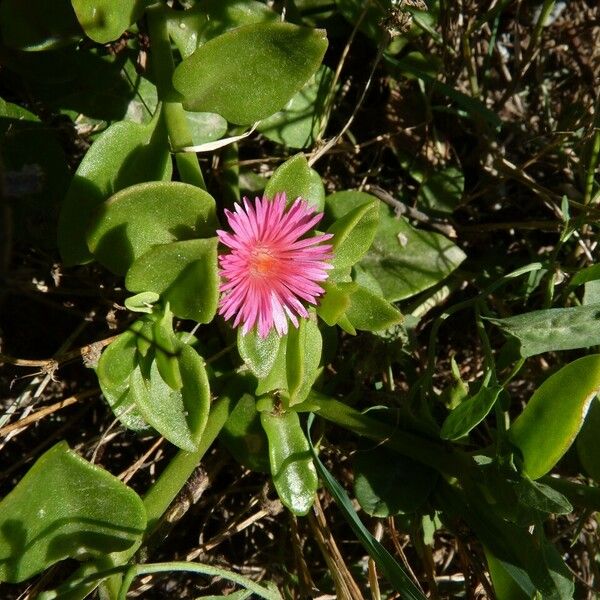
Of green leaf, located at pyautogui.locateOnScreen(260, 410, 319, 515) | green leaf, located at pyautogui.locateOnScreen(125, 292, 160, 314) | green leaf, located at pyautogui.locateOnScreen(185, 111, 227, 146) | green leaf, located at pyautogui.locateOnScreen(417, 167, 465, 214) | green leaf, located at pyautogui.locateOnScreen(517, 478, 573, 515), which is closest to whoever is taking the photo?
green leaf, located at pyautogui.locateOnScreen(517, 478, 573, 515)

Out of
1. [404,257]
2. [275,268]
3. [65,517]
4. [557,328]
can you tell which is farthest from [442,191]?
[65,517]

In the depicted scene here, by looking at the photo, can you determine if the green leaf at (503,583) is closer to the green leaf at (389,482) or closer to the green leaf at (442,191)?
the green leaf at (389,482)

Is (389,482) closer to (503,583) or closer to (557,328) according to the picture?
(503,583)

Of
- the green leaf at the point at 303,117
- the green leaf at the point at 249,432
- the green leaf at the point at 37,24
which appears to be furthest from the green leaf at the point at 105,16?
the green leaf at the point at 249,432

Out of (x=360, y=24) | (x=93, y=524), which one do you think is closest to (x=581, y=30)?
(x=360, y=24)

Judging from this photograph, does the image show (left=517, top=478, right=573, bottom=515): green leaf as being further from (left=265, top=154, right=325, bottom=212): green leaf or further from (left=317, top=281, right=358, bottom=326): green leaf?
(left=265, top=154, right=325, bottom=212): green leaf

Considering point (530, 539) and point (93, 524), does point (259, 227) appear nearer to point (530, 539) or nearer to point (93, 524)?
point (93, 524)

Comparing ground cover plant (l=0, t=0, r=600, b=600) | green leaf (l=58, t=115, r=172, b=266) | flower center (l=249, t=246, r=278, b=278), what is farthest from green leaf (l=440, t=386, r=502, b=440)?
green leaf (l=58, t=115, r=172, b=266)
